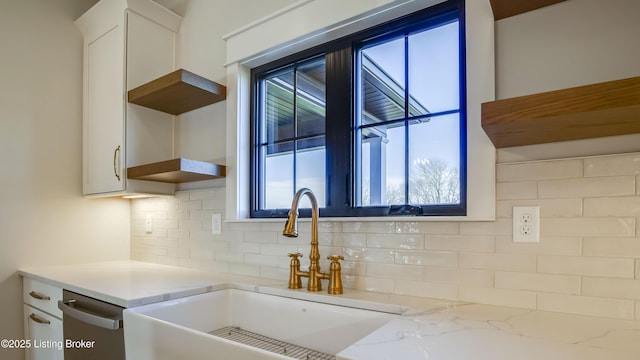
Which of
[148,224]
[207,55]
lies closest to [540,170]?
[207,55]

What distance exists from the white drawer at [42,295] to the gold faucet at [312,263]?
3.76 feet

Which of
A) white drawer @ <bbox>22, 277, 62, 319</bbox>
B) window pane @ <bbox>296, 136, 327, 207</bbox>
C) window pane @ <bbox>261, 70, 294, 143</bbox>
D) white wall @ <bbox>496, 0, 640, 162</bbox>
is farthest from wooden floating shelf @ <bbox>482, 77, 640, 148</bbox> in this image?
white drawer @ <bbox>22, 277, 62, 319</bbox>

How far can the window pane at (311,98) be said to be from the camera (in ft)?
5.65

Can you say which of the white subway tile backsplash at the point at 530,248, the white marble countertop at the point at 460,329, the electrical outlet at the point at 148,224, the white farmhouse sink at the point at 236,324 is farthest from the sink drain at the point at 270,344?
the electrical outlet at the point at 148,224

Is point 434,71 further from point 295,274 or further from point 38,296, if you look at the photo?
point 38,296

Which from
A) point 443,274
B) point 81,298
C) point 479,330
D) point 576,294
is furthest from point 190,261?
point 576,294

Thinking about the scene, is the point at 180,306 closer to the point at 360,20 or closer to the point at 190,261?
the point at 190,261

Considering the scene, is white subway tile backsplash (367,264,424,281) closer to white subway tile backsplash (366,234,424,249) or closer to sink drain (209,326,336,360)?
white subway tile backsplash (366,234,424,249)

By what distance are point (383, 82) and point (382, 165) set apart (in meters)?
0.36

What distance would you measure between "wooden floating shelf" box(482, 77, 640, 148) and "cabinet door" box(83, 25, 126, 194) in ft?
6.14

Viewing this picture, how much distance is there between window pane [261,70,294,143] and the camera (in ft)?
6.14

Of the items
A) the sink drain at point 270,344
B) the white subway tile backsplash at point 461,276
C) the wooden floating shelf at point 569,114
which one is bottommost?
the sink drain at point 270,344

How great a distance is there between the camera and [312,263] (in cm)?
143

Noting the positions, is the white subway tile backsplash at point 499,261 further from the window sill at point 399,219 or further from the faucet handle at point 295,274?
the faucet handle at point 295,274
